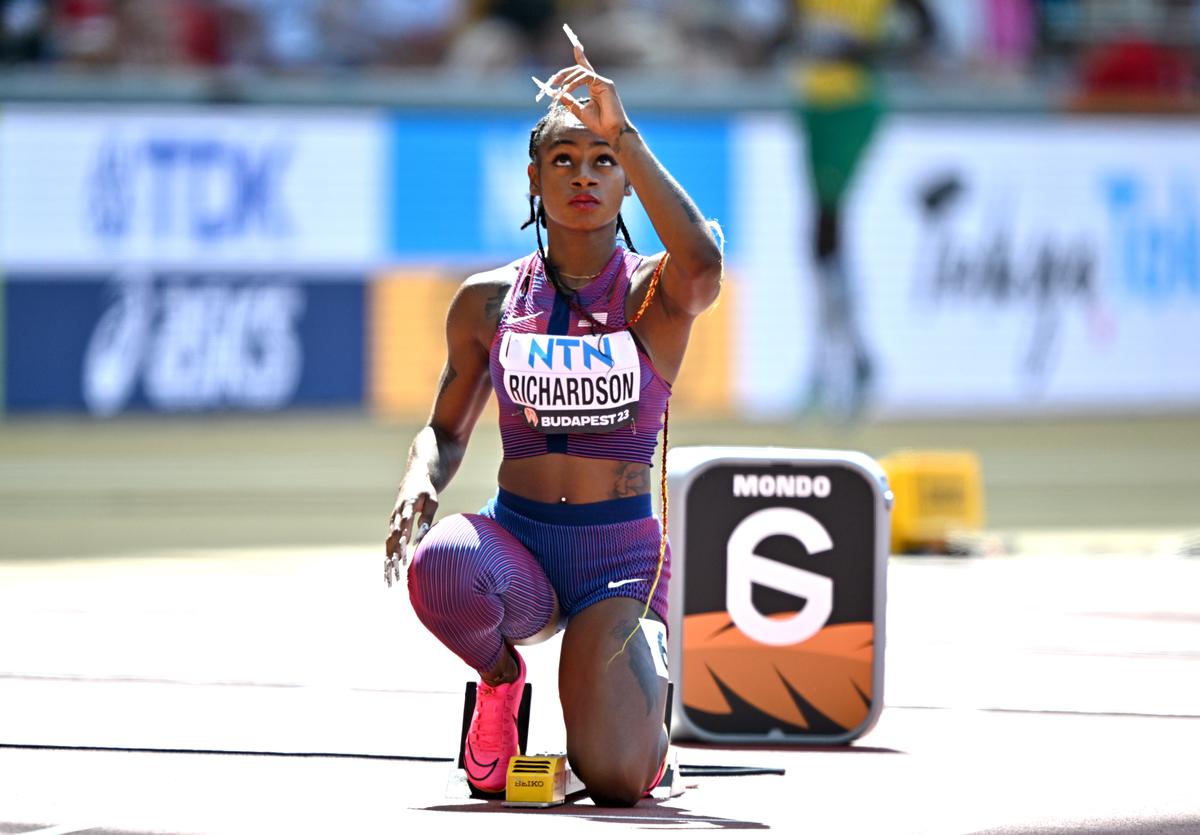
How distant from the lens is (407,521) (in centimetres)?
526

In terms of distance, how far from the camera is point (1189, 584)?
10.7m

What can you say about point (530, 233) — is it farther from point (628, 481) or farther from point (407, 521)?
point (407, 521)

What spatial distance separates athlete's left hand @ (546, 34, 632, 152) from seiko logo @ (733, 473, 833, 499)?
1.62 m

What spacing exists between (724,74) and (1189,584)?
1195 cm

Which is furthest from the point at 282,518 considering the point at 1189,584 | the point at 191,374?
the point at 1189,584

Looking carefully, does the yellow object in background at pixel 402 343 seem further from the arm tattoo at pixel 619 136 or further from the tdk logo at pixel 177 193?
the arm tattoo at pixel 619 136

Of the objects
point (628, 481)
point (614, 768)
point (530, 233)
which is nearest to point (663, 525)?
point (628, 481)

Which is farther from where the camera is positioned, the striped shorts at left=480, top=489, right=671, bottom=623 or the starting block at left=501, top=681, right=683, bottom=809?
the striped shorts at left=480, top=489, right=671, bottom=623

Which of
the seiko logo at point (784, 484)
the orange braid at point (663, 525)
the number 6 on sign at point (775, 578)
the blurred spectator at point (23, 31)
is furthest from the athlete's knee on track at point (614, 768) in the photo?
the blurred spectator at point (23, 31)

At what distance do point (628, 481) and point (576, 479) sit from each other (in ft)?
0.48

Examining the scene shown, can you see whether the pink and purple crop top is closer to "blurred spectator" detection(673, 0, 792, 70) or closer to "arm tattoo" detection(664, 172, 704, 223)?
"arm tattoo" detection(664, 172, 704, 223)

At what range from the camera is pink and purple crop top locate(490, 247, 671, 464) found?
18.0 ft

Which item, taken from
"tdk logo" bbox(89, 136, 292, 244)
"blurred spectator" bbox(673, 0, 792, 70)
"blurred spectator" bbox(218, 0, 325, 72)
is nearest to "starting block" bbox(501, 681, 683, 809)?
"tdk logo" bbox(89, 136, 292, 244)

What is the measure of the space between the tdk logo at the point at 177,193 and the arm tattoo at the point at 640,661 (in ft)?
47.4
